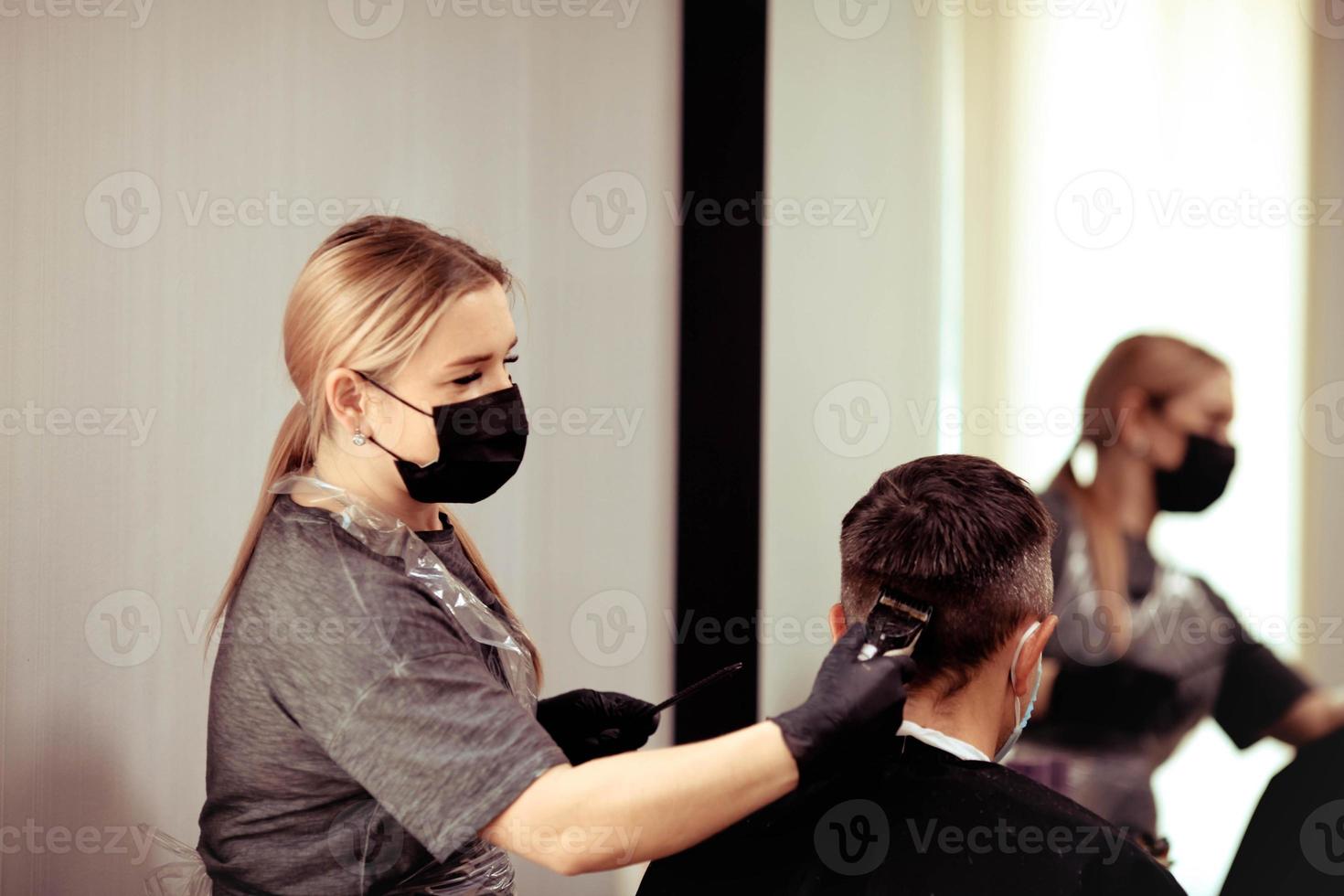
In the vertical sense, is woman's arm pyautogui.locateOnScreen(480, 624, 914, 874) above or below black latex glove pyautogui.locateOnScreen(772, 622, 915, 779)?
below

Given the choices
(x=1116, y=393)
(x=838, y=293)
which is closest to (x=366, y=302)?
(x=838, y=293)

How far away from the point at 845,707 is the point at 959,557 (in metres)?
0.27

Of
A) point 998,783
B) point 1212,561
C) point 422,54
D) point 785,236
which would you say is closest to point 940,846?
point 998,783

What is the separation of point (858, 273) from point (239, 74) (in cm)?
141

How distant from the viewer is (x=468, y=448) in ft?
4.65

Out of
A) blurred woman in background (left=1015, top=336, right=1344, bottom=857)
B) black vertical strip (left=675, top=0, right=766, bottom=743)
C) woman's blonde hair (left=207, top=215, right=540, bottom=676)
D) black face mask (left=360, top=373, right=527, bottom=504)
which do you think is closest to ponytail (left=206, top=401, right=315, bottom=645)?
woman's blonde hair (left=207, top=215, right=540, bottom=676)

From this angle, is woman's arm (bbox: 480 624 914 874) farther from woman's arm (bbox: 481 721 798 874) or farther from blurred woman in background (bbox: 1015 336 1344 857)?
blurred woman in background (bbox: 1015 336 1344 857)

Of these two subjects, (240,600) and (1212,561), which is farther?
(1212,561)

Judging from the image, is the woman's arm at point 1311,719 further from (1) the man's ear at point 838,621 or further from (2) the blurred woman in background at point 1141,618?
(1) the man's ear at point 838,621

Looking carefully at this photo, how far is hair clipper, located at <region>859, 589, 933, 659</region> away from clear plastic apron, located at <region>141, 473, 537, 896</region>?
47 centimetres

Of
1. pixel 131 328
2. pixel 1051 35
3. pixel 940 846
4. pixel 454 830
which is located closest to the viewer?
pixel 454 830

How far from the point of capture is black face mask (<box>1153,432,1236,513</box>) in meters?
2.41

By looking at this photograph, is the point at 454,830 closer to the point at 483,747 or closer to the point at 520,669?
the point at 483,747

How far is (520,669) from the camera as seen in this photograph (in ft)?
4.85
